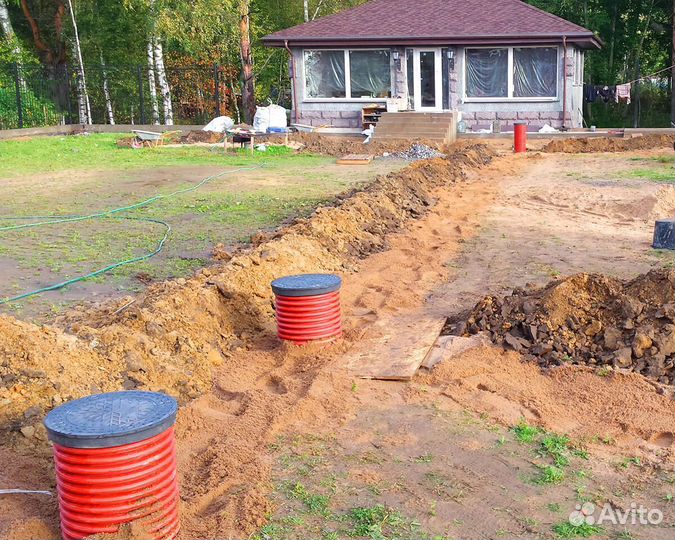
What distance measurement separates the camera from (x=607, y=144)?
2233cm

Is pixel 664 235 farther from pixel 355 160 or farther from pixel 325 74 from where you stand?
pixel 325 74

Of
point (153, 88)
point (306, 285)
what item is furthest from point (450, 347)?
point (153, 88)

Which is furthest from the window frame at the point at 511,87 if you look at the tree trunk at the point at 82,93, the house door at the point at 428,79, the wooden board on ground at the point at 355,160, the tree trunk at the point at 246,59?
the tree trunk at the point at 82,93

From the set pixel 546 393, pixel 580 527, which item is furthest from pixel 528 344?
pixel 580 527

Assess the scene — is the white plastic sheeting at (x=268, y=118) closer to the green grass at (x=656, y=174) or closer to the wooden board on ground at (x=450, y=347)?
the green grass at (x=656, y=174)

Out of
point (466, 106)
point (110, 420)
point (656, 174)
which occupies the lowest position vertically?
point (656, 174)

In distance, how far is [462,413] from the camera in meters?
5.36

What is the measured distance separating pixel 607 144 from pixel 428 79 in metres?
7.49

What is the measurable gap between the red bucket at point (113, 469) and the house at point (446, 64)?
2424 cm

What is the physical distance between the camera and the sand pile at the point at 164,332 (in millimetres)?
5312

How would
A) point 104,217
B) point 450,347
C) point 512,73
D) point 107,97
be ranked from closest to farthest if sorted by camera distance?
point 450,347
point 104,217
point 512,73
point 107,97

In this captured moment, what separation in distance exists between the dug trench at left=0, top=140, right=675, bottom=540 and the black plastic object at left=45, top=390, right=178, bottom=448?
1.93 ft

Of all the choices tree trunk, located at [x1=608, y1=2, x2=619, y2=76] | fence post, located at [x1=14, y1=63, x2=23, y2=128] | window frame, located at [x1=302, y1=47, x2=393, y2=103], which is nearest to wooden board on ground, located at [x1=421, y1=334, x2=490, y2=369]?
window frame, located at [x1=302, y1=47, x2=393, y2=103]

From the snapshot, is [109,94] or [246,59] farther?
[109,94]
